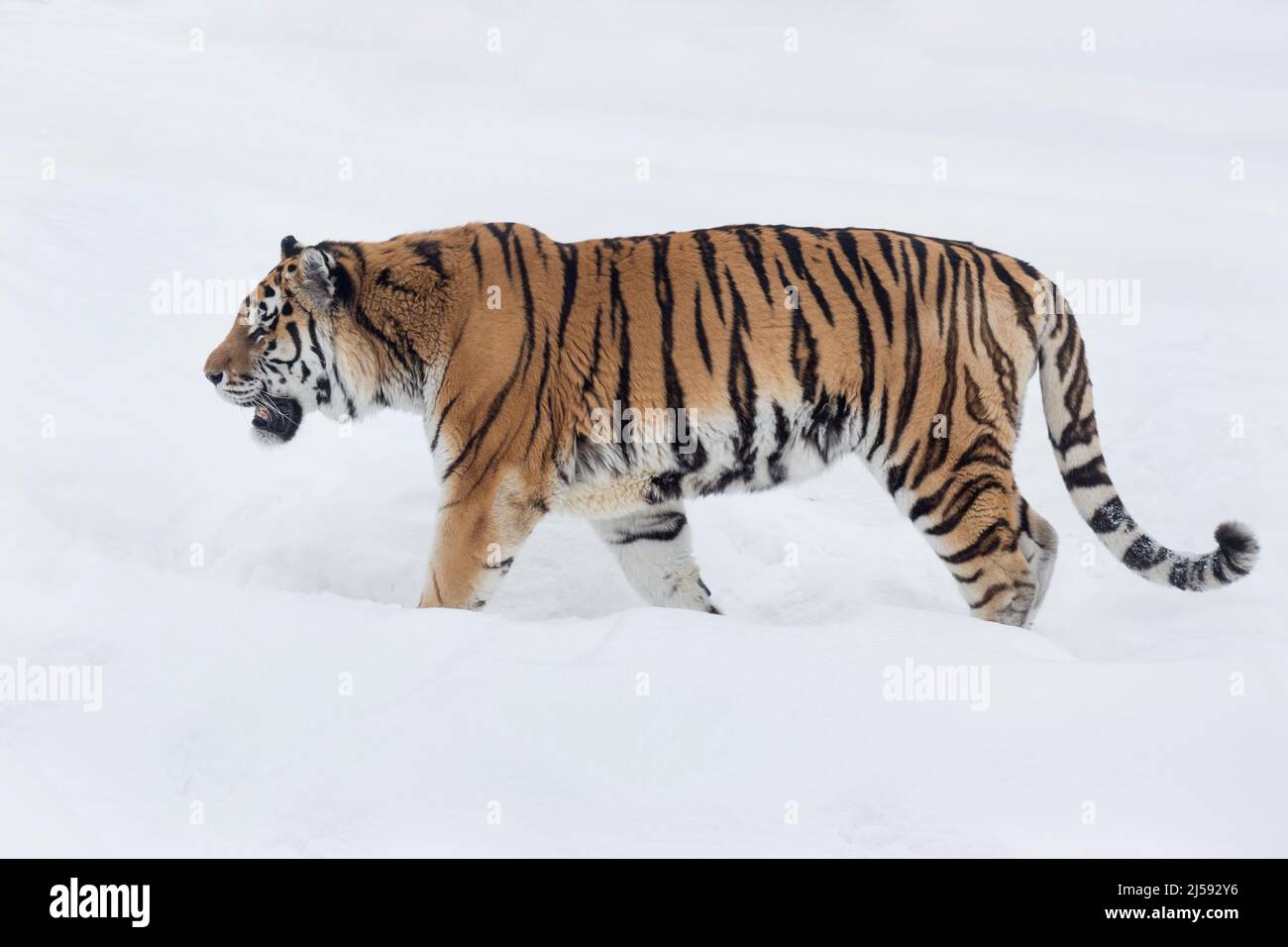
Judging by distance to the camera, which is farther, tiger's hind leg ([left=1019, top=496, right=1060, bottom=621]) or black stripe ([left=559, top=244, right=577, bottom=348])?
tiger's hind leg ([left=1019, top=496, right=1060, bottom=621])

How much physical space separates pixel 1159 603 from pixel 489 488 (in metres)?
3.03

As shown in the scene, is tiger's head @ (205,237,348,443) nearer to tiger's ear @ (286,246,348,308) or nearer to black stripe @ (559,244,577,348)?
tiger's ear @ (286,246,348,308)

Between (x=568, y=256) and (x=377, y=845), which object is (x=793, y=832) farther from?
(x=568, y=256)

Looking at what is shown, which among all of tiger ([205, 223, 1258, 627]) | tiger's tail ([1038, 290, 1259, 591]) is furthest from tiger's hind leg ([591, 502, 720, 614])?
tiger's tail ([1038, 290, 1259, 591])

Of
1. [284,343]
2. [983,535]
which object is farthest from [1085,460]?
[284,343]

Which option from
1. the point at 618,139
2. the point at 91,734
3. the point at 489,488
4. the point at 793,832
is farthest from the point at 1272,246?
the point at 91,734

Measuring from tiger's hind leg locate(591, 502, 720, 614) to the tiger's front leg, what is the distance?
675mm

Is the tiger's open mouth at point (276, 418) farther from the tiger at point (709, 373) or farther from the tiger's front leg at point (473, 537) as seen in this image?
the tiger's front leg at point (473, 537)

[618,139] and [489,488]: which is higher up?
[618,139]

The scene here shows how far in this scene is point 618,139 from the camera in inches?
564

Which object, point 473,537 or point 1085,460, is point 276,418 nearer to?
point 473,537

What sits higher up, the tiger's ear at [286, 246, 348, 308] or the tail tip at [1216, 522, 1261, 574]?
the tiger's ear at [286, 246, 348, 308]


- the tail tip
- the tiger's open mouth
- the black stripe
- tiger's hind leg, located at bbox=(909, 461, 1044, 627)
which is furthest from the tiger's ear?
the tail tip

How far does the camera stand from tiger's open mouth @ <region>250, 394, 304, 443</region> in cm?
518
